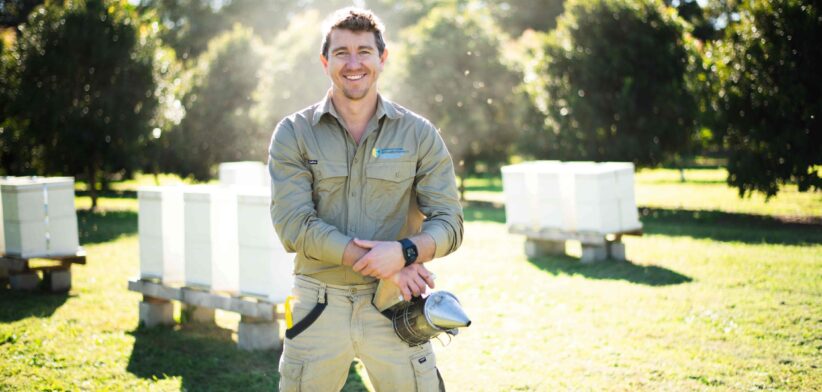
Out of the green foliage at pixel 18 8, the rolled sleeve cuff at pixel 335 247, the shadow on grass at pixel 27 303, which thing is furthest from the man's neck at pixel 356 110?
the green foliage at pixel 18 8

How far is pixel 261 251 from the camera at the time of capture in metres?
6.68

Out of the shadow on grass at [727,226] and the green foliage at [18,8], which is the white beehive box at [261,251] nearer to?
the shadow on grass at [727,226]

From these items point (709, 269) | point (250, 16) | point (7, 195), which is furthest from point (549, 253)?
point (250, 16)

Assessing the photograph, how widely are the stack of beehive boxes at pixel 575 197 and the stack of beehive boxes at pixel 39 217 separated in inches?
271

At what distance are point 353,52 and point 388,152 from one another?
503 millimetres

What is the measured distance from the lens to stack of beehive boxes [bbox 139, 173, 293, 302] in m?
6.68

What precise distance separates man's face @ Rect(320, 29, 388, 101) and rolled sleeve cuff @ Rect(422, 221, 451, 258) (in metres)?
0.71

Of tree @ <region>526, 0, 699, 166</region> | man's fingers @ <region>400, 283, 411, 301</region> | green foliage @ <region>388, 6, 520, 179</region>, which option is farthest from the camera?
green foliage @ <region>388, 6, 520, 179</region>

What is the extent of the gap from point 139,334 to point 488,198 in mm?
19354

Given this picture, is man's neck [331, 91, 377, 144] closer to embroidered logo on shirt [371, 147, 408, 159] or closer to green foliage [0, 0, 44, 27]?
embroidered logo on shirt [371, 147, 408, 159]

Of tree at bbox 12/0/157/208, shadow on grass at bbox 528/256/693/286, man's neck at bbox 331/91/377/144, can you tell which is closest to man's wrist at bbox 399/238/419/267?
man's neck at bbox 331/91/377/144

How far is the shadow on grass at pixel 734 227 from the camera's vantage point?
1291 cm

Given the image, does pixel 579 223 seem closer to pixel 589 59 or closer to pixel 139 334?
pixel 139 334

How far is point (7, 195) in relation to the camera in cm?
950
